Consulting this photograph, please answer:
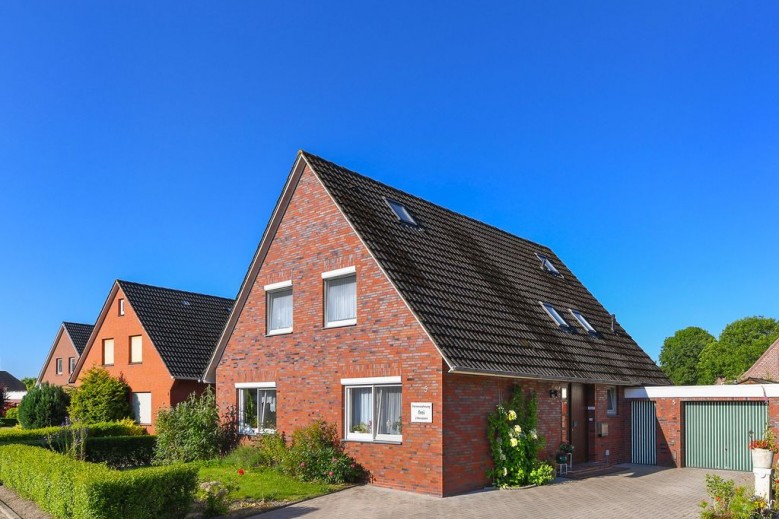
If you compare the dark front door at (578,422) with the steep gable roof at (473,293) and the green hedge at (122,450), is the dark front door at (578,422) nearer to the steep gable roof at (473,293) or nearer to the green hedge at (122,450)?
the steep gable roof at (473,293)

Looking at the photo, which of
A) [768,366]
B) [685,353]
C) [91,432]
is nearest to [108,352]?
[91,432]

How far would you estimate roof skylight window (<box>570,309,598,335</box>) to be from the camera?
72.6 ft

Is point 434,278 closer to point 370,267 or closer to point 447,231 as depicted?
point 370,267

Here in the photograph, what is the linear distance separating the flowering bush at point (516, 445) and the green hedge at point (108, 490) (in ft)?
22.3

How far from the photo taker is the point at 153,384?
2777 centimetres

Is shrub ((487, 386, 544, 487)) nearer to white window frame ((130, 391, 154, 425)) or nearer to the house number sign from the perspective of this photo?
the house number sign

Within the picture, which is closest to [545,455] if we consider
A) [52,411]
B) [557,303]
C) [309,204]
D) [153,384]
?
[557,303]

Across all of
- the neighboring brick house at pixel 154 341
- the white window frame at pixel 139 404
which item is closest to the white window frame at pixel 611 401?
the neighboring brick house at pixel 154 341

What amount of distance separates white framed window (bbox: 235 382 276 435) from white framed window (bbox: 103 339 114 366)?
1295 centimetres

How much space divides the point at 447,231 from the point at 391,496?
8.84 m

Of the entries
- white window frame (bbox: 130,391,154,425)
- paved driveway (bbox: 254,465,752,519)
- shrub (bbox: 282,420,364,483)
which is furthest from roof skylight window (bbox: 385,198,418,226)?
white window frame (bbox: 130,391,154,425)

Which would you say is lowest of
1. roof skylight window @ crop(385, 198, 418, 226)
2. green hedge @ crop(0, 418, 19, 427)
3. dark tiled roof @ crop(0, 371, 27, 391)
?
dark tiled roof @ crop(0, 371, 27, 391)

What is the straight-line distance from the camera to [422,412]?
14.8 metres

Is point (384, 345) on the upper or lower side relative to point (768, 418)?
upper
